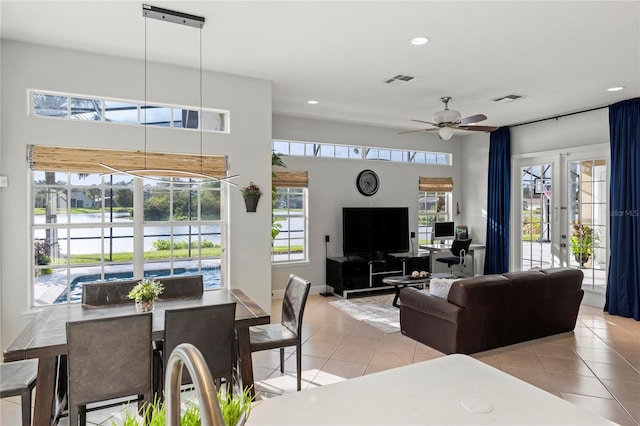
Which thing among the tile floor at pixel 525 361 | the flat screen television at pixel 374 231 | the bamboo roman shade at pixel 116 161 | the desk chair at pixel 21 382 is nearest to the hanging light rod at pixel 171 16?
the bamboo roman shade at pixel 116 161

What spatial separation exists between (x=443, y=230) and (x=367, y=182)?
1.89 m

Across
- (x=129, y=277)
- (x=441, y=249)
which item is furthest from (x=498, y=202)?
(x=129, y=277)

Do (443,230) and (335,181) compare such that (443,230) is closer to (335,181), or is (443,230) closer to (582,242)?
(582,242)

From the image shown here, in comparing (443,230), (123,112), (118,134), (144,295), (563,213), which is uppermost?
(123,112)

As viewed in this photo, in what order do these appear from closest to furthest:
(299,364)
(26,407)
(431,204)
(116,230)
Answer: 1. (26,407)
2. (299,364)
3. (116,230)
4. (431,204)

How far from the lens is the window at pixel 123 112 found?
3908mm

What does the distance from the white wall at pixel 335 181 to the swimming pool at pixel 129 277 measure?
1.86 metres

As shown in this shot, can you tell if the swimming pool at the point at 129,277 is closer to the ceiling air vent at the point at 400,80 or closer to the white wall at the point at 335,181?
the white wall at the point at 335,181

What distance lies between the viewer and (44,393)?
231 cm

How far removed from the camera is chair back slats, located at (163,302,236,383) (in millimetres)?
2449

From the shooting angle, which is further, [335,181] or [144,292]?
[335,181]

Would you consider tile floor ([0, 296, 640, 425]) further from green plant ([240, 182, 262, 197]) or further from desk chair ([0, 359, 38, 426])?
green plant ([240, 182, 262, 197])

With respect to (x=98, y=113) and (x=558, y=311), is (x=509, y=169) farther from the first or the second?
(x=98, y=113)

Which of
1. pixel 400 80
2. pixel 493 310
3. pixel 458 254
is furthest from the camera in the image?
pixel 458 254
